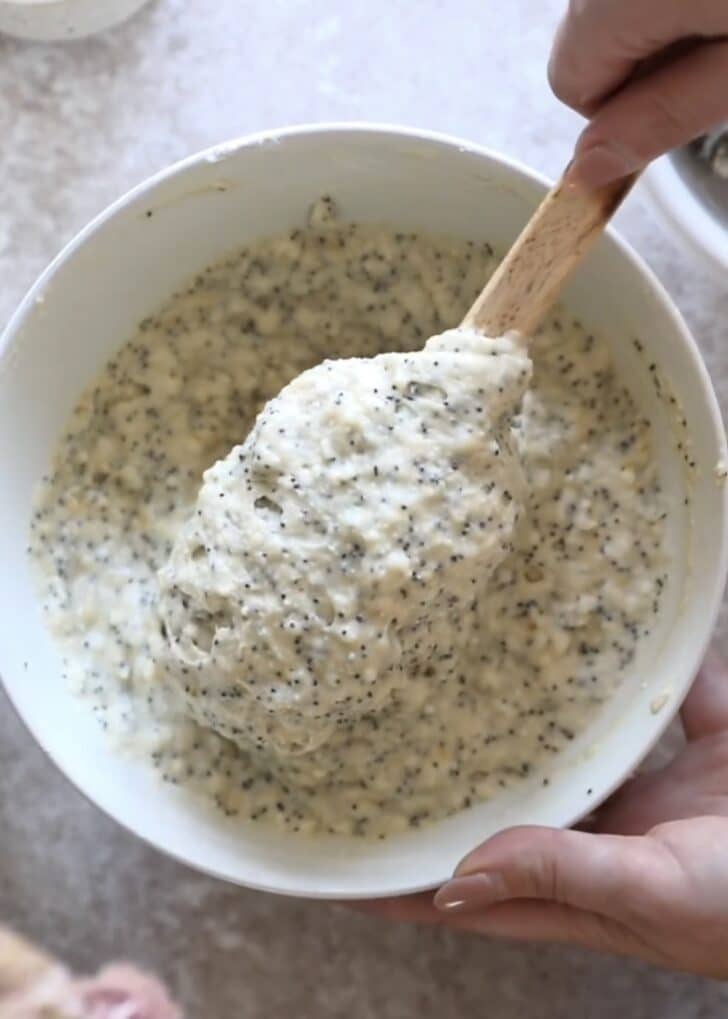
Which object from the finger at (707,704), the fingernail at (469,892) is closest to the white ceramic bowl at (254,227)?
the fingernail at (469,892)

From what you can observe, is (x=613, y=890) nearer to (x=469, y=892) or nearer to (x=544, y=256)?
(x=469, y=892)

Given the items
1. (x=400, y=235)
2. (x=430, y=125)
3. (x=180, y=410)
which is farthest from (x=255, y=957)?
(x=430, y=125)

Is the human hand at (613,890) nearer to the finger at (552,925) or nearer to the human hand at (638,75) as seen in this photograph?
the finger at (552,925)

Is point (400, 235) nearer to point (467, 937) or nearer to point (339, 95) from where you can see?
point (339, 95)

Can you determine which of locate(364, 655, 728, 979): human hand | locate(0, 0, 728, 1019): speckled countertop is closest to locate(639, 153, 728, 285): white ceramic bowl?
locate(0, 0, 728, 1019): speckled countertop

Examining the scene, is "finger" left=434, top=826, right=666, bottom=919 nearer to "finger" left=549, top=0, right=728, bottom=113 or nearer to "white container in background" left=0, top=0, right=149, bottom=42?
"finger" left=549, top=0, right=728, bottom=113

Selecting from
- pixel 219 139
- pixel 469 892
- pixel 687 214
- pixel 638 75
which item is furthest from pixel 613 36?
pixel 469 892
